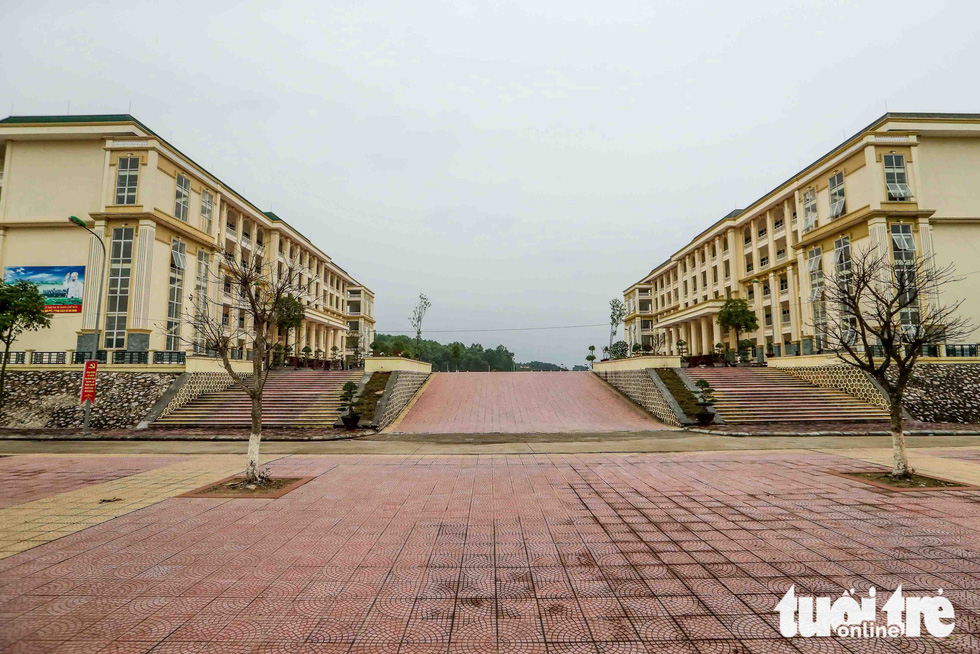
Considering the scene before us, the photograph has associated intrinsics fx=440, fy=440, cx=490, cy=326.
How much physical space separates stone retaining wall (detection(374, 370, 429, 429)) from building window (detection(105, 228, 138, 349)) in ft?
55.2

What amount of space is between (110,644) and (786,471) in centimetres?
1094

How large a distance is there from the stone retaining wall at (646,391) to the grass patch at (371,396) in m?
12.8

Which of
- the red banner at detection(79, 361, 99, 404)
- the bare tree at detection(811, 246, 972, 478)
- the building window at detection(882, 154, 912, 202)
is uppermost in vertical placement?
the building window at detection(882, 154, 912, 202)

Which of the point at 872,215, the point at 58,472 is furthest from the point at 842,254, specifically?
the point at 58,472

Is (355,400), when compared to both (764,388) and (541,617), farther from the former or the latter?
(764,388)

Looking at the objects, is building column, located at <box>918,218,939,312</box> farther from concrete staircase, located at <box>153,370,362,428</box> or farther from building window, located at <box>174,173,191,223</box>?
building window, located at <box>174,173,191,223</box>

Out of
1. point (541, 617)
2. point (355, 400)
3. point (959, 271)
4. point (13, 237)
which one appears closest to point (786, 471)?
point (541, 617)

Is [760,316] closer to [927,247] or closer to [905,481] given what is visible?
[927,247]

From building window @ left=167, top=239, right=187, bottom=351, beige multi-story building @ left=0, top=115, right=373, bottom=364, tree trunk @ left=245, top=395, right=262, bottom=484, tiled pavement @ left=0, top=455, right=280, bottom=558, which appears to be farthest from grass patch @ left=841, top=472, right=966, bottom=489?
building window @ left=167, top=239, right=187, bottom=351

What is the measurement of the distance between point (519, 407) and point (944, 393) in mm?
18308

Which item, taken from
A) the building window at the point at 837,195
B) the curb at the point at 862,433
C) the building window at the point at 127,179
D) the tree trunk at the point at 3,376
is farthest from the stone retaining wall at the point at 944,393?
the building window at the point at 127,179

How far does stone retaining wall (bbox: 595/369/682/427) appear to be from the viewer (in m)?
19.5

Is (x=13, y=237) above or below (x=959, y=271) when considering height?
above

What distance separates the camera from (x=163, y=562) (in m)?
4.69
